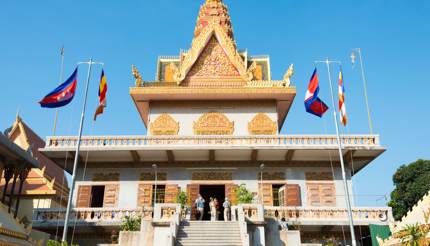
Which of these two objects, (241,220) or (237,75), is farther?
(237,75)

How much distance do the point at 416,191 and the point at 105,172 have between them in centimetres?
3234

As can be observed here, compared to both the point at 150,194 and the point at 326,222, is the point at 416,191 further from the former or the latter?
the point at 150,194

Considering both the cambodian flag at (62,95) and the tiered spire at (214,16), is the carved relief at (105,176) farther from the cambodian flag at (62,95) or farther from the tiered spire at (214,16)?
the tiered spire at (214,16)

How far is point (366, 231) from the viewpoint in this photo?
716 inches

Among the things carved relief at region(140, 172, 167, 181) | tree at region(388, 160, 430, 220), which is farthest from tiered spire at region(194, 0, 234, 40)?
tree at region(388, 160, 430, 220)

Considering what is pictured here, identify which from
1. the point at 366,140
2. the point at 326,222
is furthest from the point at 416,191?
the point at 326,222

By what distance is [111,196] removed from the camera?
1995 centimetres

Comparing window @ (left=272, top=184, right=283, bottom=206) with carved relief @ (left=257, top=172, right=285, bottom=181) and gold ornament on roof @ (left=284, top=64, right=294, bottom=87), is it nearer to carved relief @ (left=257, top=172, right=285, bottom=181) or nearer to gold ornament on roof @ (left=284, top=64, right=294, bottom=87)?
carved relief @ (left=257, top=172, right=285, bottom=181)

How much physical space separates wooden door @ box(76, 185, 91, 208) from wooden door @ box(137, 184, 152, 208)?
2.62 metres

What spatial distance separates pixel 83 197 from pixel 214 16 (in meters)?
15.5

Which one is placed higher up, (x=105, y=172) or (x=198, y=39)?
(x=198, y=39)

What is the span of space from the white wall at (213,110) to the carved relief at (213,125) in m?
0.28

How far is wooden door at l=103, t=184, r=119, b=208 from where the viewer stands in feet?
64.8

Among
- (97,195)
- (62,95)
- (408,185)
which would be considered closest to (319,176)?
(97,195)
